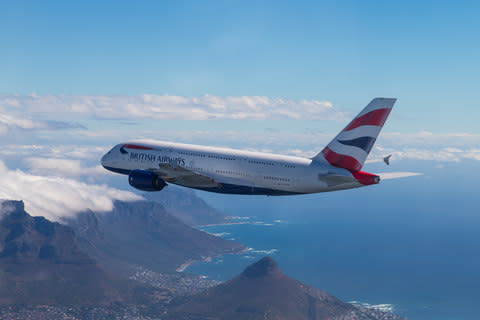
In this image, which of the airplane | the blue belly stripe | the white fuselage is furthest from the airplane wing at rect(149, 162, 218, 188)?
the blue belly stripe

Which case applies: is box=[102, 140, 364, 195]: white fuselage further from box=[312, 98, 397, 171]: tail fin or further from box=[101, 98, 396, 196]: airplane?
box=[312, 98, 397, 171]: tail fin

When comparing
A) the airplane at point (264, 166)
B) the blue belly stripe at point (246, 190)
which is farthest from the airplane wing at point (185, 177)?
the blue belly stripe at point (246, 190)

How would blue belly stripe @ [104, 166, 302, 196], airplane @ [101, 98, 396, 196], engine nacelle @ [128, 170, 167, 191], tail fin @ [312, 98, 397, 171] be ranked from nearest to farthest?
tail fin @ [312, 98, 397, 171] → airplane @ [101, 98, 396, 196] → blue belly stripe @ [104, 166, 302, 196] → engine nacelle @ [128, 170, 167, 191]

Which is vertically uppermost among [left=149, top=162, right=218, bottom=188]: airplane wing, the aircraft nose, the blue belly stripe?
the aircraft nose

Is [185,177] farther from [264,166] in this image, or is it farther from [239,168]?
[264,166]

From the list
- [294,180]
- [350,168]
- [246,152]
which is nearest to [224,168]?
[246,152]

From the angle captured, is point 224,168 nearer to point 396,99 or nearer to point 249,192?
point 249,192

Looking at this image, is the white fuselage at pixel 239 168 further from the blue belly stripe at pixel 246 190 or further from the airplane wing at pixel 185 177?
the airplane wing at pixel 185 177
